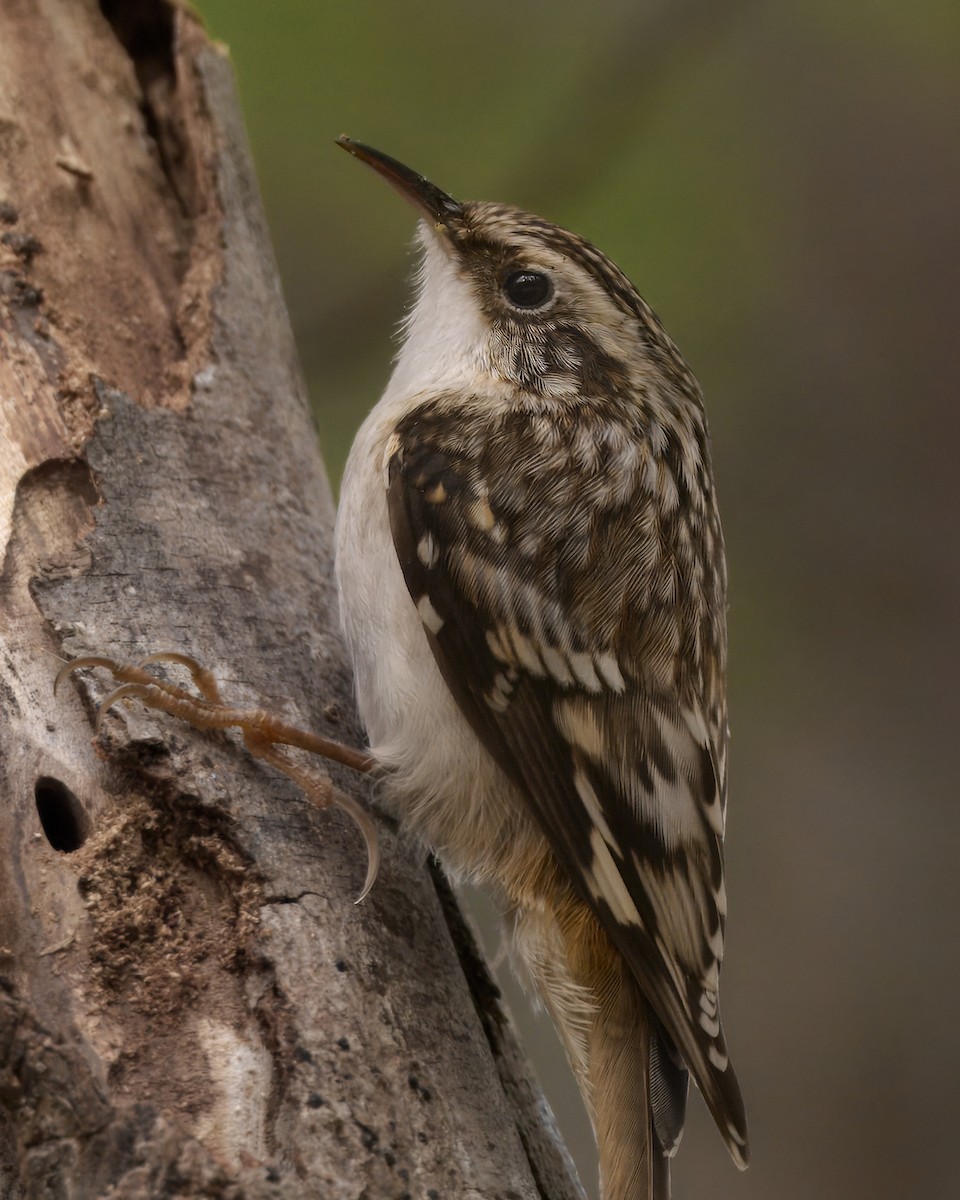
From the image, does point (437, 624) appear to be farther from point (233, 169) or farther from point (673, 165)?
point (673, 165)

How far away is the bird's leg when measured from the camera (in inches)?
74.9

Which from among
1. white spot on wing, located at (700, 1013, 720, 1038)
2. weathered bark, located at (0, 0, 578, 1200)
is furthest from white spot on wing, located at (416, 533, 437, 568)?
white spot on wing, located at (700, 1013, 720, 1038)

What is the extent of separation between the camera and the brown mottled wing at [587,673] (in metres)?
2.11

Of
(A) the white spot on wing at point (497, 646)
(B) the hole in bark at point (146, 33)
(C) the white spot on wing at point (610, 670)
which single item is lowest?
(C) the white spot on wing at point (610, 670)

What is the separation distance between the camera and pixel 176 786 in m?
1.88

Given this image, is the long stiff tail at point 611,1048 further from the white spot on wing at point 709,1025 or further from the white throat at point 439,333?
the white throat at point 439,333

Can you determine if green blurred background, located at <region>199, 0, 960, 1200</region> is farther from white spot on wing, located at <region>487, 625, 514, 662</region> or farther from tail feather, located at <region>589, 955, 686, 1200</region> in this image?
tail feather, located at <region>589, 955, 686, 1200</region>

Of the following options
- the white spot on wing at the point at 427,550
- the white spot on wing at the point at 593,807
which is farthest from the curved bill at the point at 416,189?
the white spot on wing at the point at 593,807

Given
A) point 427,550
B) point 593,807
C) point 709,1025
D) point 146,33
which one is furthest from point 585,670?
point 146,33

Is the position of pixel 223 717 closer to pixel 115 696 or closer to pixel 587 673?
pixel 115 696

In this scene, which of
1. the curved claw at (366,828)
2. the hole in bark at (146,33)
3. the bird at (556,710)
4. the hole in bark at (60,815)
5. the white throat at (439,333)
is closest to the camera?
the hole in bark at (60,815)

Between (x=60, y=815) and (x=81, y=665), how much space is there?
0.23 meters

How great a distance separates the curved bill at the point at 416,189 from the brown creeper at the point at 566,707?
1.56ft

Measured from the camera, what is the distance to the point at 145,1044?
1640mm
